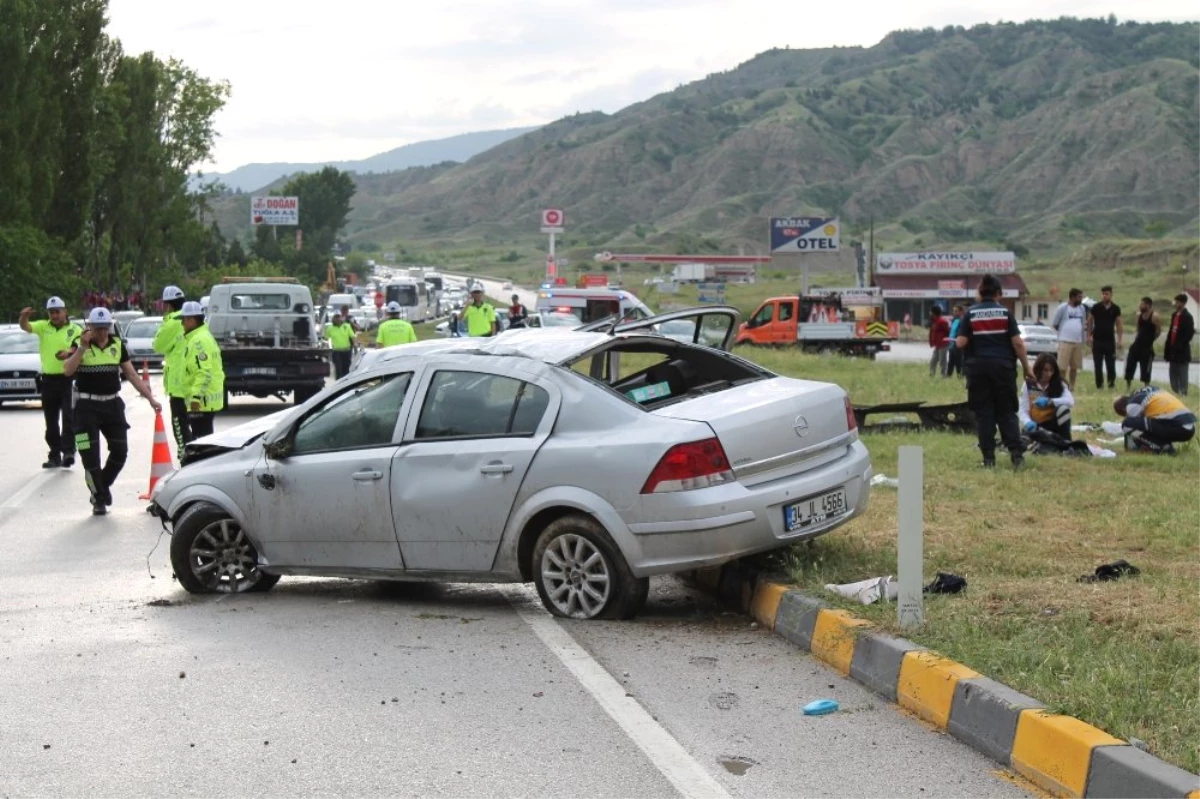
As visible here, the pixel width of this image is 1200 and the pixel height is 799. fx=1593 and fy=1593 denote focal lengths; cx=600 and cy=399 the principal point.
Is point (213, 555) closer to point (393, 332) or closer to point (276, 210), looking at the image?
point (393, 332)

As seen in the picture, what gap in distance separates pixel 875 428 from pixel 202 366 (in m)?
7.54

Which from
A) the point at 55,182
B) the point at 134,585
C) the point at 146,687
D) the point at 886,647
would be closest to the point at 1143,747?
the point at 886,647

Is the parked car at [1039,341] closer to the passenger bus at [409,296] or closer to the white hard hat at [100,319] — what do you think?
the white hard hat at [100,319]

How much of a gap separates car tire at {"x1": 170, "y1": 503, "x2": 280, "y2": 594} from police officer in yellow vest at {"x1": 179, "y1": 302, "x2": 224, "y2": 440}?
171 inches

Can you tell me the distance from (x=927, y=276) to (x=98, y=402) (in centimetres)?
8896

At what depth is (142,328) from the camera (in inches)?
1569

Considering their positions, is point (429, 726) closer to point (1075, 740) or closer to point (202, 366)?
point (1075, 740)

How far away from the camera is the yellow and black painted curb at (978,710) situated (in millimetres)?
5137

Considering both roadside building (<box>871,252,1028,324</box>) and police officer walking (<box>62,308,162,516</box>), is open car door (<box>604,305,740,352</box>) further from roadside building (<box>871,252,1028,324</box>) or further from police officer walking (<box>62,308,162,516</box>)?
roadside building (<box>871,252,1028,324</box>)

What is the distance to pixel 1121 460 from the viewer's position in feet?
47.8

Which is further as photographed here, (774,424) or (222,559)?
(222,559)

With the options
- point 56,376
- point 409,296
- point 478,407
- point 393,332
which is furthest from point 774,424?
point 409,296

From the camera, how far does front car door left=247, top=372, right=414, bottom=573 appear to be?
29.6ft

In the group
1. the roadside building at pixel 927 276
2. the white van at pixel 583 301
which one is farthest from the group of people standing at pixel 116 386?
the roadside building at pixel 927 276
